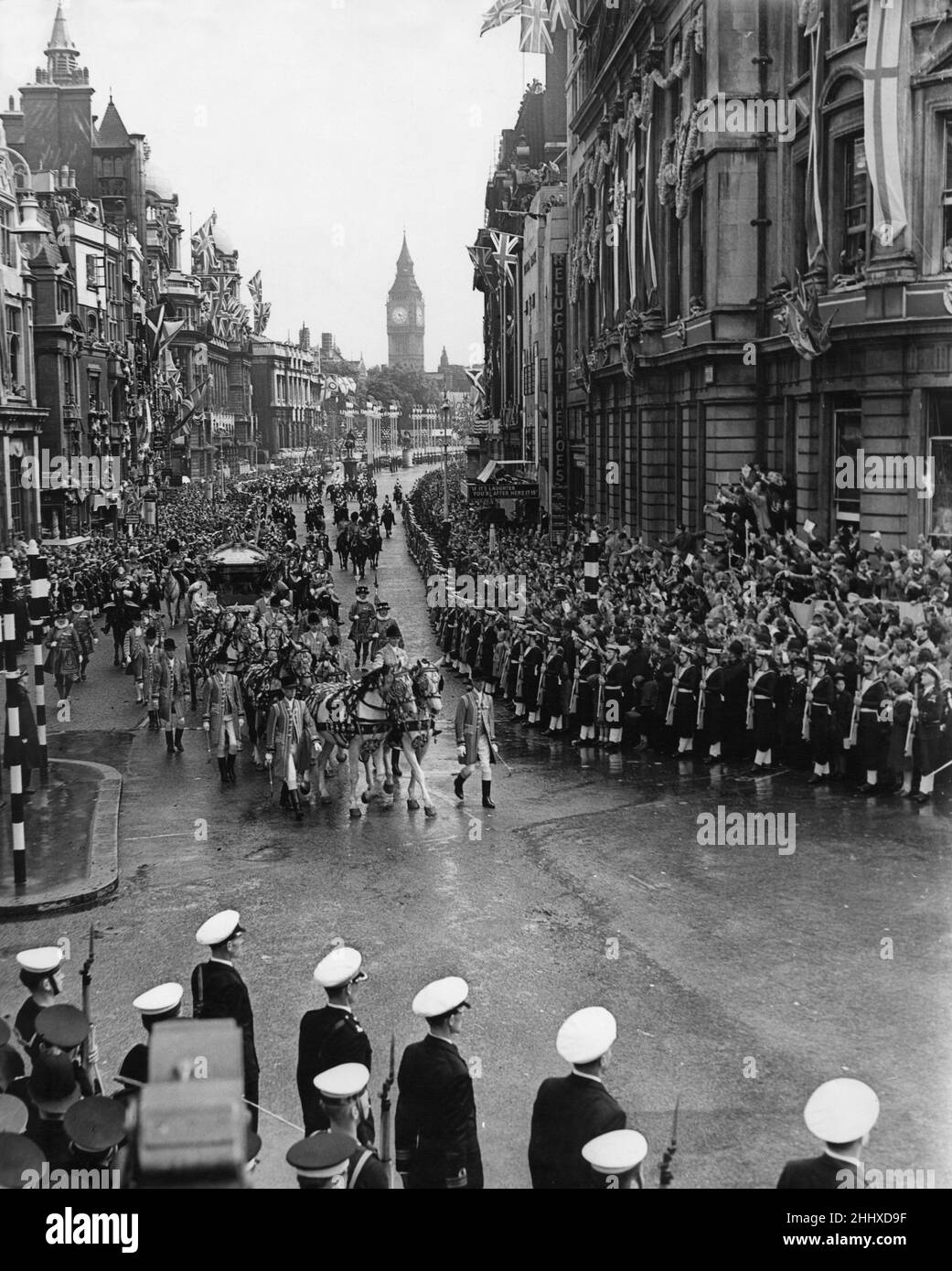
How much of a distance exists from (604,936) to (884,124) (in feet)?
52.5

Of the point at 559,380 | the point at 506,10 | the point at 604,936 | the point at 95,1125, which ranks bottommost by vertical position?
the point at 604,936

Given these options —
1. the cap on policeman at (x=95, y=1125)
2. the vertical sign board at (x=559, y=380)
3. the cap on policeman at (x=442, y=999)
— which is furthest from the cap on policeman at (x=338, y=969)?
the vertical sign board at (x=559, y=380)

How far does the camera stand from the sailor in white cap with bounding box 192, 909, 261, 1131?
310 inches

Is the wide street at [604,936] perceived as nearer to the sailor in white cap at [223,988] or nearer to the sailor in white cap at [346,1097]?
the sailor in white cap at [223,988]

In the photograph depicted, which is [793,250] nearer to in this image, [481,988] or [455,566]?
[455,566]

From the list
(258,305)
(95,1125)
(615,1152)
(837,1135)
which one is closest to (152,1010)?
(95,1125)

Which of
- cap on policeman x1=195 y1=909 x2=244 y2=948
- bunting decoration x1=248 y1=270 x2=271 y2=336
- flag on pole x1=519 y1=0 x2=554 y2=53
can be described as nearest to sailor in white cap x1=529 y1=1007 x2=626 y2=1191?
cap on policeman x1=195 y1=909 x2=244 y2=948

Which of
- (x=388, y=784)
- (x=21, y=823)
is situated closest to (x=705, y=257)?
(x=388, y=784)

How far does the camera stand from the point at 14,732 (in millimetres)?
13633

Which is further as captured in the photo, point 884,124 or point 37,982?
point 884,124

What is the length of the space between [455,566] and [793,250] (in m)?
12.3

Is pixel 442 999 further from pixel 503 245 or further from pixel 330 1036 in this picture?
pixel 503 245

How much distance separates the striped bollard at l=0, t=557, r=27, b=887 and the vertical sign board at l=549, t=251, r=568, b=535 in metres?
41.9

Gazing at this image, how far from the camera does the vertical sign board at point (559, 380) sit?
55.7 metres
